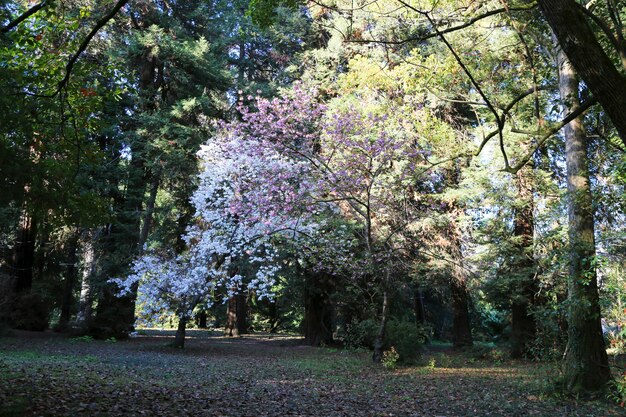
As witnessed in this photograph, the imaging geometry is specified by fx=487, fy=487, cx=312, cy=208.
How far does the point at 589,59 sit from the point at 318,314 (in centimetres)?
1621

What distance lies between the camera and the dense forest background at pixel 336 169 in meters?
6.23

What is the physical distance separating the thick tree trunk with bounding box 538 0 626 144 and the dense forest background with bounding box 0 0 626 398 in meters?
0.01

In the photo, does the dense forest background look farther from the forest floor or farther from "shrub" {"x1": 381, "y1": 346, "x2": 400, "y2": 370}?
the forest floor

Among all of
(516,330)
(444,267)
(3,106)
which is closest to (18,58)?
(3,106)

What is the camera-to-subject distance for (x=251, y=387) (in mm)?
8352

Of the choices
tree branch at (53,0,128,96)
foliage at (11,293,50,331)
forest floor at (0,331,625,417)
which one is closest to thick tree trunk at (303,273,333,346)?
forest floor at (0,331,625,417)

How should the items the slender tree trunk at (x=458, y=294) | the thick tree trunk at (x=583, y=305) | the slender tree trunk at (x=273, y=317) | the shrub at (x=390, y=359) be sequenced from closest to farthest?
the thick tree trunk at (x=583, y=305) < the shrub at (x=390, y=359) < the slender tree trunk at (x=458, y=294) < the slender tree trunk at (x=273, y=317)

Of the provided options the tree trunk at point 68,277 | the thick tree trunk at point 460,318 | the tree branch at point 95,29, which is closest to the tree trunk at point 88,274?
the tree trunk at point 68,277

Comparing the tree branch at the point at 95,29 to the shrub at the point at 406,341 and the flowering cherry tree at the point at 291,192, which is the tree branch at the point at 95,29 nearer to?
the flowering cherry tree at the point at 291,192

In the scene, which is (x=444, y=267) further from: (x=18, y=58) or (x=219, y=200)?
(x=18, y=58)

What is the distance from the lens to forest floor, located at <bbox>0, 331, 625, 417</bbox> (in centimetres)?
587

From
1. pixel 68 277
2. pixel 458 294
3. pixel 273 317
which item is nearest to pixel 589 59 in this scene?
pixel 458 294

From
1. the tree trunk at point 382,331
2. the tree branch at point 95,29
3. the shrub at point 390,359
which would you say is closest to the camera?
the tree branch at point 95,29

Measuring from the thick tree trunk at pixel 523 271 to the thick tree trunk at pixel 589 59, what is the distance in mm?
10494
